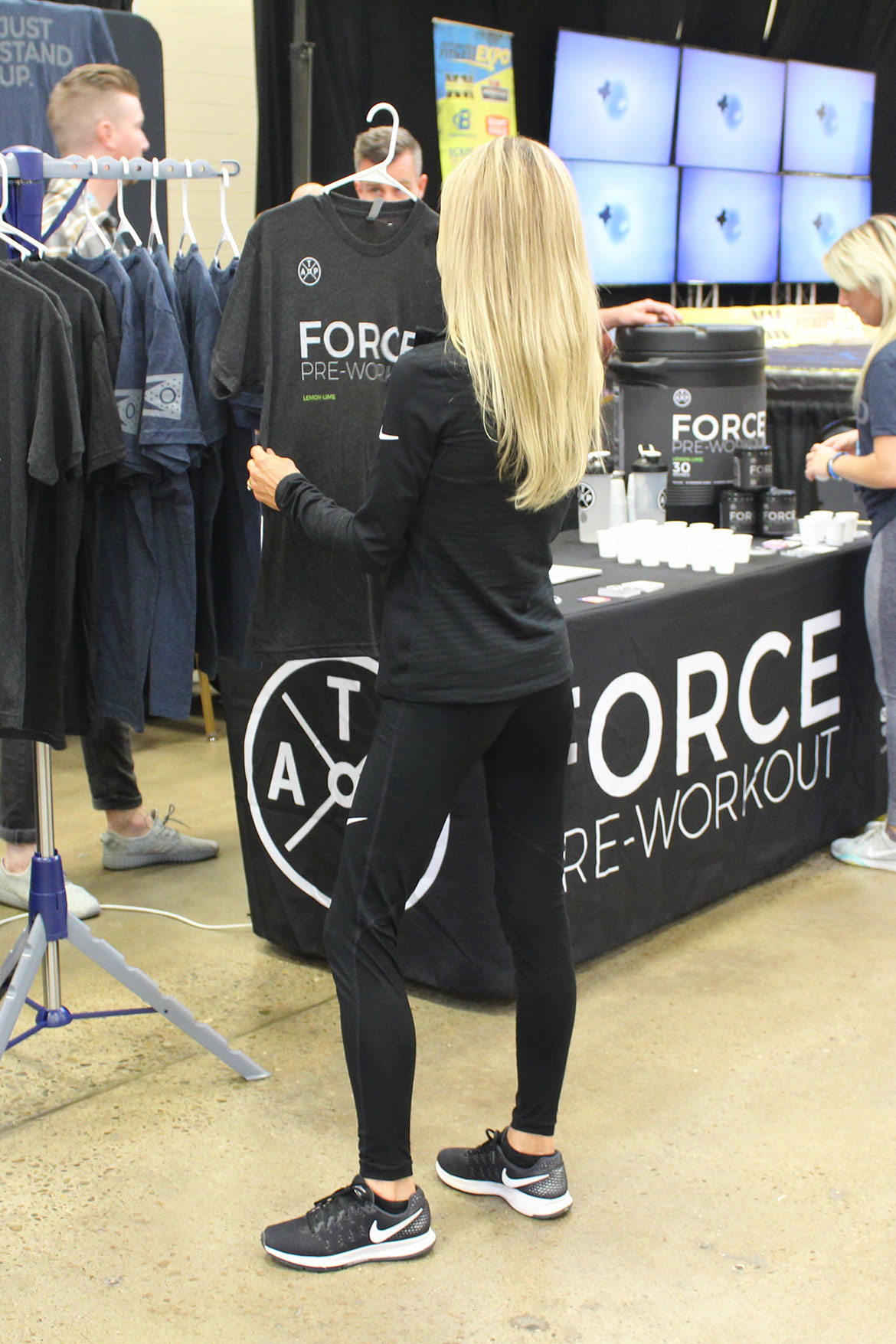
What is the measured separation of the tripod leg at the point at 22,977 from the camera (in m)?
2.17

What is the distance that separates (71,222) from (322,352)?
3.62ft

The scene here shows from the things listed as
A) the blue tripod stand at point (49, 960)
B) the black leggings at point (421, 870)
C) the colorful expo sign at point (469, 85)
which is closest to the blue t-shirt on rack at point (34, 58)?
the colorful expo sign at point (469, 85)

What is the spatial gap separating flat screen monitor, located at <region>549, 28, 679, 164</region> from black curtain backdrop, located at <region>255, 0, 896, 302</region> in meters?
0.14

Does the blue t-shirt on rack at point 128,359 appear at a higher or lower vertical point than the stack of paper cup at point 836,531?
higher

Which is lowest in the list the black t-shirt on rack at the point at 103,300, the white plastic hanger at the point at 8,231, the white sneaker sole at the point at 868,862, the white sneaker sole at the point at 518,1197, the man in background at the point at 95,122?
the white sneaker sole at the point at 518,1197

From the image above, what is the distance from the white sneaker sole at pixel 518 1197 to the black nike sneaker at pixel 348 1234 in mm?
161

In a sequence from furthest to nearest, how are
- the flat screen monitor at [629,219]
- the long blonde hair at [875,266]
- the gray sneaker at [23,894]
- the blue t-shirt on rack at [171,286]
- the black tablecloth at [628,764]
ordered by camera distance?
the flat screen monitor at [629,219]
the gray sneaker at [23,894]
the long blonde hair at [875,266]
the black tablecloth at [628,764]
the blue t-shirt on rack at [171,286]

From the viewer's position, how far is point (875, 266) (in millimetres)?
3037

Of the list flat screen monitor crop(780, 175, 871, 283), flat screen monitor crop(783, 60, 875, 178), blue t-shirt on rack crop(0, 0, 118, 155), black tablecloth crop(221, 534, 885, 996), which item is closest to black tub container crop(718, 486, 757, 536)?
black tablecloth crop(221, 534, 885, 996)

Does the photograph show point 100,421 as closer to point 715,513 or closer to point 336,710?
point 336,710

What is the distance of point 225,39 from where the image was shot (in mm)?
6043

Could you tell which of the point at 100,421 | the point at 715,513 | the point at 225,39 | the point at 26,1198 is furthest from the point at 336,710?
the point at 225,39

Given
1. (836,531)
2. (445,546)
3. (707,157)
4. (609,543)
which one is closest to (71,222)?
(609,543)

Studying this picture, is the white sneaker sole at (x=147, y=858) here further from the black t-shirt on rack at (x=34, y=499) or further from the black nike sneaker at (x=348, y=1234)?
the black nike sneaker at (x=348, y=1234)
